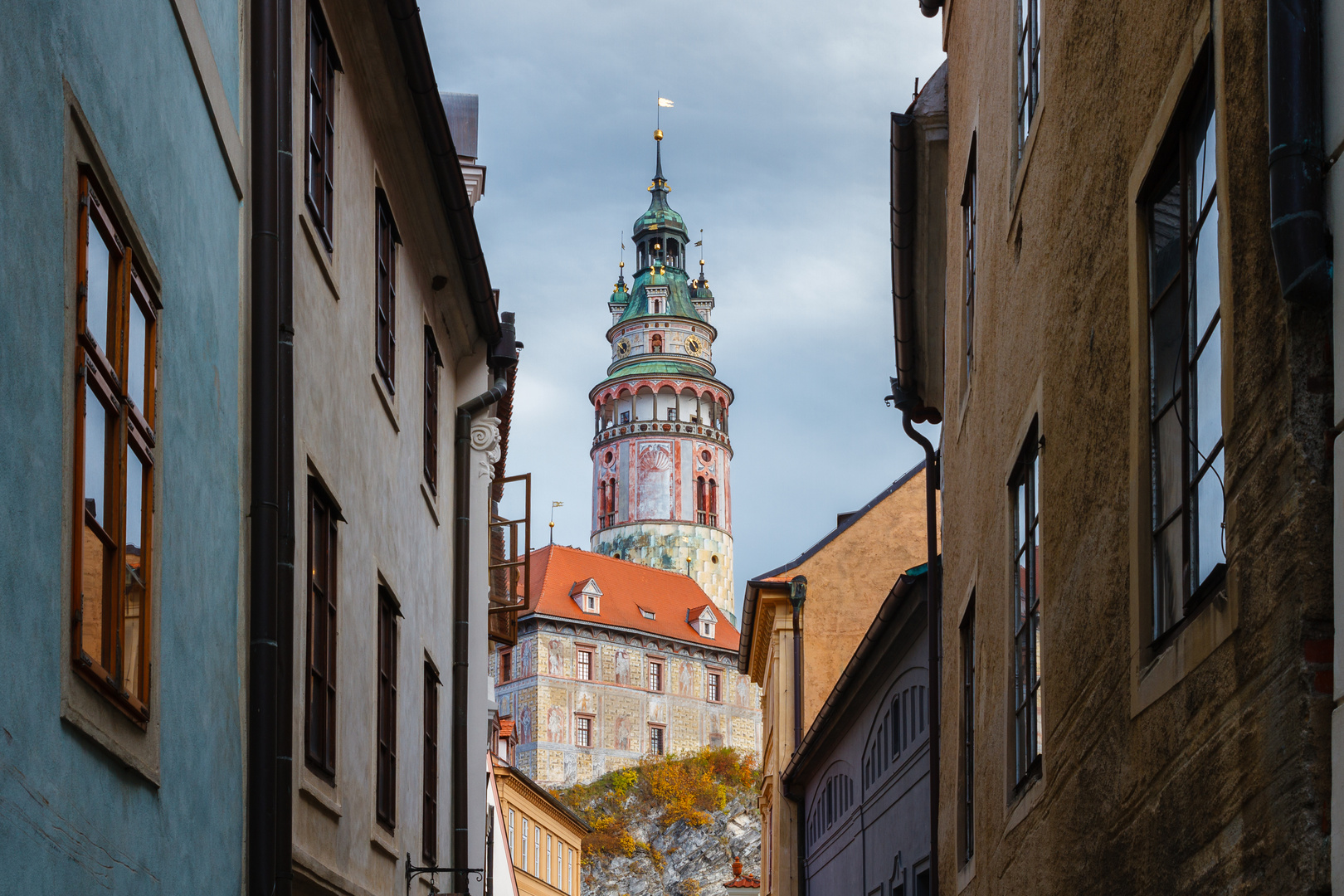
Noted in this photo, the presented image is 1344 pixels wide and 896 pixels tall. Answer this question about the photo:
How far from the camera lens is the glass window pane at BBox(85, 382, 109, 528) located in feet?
16.2

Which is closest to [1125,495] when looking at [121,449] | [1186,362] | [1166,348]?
[1166,348]

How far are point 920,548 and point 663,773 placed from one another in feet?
212

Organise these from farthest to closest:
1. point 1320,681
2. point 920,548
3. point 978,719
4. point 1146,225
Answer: point 920,548, point 978,719, point 1146,225, point 1320,681

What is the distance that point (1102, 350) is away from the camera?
5.82m

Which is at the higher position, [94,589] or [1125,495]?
[1125,495]

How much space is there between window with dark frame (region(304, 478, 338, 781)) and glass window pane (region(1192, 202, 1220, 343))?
5211 millimetres

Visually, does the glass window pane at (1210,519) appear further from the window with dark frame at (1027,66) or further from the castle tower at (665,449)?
the castle tower at (665,449)

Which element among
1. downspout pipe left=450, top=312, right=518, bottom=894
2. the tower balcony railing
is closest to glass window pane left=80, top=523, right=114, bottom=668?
downspout pipe left=450, top=312, right=518, bottom=894

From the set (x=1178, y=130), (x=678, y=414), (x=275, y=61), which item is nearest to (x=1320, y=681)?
(x=1178, y=130)

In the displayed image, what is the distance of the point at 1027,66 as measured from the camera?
8.25 m

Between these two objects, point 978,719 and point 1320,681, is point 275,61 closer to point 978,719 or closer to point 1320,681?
point 978,719

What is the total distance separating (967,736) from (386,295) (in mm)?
4859

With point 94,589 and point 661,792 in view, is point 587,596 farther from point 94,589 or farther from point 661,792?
point 94,589

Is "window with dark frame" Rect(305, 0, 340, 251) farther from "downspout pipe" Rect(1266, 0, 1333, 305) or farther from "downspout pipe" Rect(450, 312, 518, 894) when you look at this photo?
"downspout pipe" Rect(1266, 0, 1333, 305)
